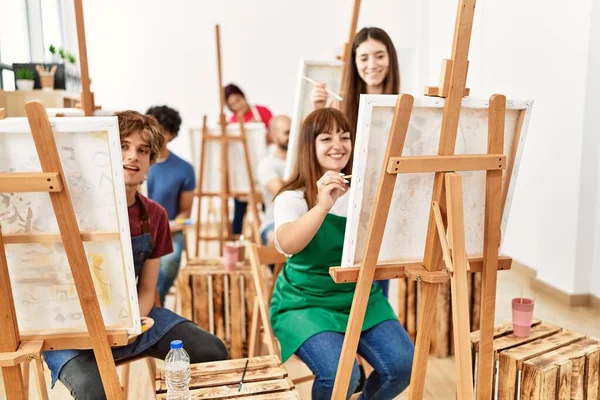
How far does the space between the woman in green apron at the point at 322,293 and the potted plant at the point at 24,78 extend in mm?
2089

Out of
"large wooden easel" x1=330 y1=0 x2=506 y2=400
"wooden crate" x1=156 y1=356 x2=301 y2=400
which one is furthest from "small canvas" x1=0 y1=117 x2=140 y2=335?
"large wooden easel" x1=330 y1=0 x2=506 y2=400

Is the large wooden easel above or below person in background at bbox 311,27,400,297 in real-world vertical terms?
below

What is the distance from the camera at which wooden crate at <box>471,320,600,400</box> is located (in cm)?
163

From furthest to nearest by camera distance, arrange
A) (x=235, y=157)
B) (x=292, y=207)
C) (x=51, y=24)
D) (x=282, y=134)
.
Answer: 1. (x=51, y=24)
2. (x=235, y=157)
3. (x=282, y=134)
4. (x=292, y=207)

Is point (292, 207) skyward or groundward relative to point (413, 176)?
groundward

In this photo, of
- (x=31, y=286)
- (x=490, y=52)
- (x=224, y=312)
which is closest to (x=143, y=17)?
(x=490, y=52)

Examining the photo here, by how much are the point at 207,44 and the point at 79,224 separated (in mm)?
5141

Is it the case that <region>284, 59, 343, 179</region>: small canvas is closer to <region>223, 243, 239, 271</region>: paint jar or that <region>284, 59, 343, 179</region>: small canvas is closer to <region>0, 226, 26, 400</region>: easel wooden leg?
<region>223, 243, 239, 271</region>: paint jar

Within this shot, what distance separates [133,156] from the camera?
1.65 m

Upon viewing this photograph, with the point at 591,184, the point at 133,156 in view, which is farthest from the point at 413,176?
the point at 591,184

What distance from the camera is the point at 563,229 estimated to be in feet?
11.1

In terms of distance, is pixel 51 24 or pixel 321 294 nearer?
pixel 321 294

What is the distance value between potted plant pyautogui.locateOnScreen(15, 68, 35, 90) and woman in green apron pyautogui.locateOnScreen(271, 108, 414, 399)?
2089 mm

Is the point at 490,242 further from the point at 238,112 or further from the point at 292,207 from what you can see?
the point at 238,112
